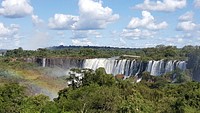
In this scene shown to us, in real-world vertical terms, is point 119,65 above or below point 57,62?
above

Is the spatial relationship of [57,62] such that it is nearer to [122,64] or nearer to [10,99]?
[122,64]

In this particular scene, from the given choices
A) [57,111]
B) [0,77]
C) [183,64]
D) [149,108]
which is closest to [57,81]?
[0,77]

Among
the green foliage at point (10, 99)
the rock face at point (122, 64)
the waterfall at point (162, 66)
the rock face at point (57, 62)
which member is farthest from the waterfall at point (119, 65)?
the green foliage at point (10, 99)

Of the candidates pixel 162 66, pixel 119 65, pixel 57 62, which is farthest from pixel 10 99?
pixel 57 62

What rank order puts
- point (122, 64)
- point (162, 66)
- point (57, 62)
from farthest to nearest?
point (57, 62) < point (122, 64) < point (162, 66)

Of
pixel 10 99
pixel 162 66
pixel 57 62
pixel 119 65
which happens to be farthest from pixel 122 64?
pixel 10 99

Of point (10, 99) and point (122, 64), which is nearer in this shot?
point (10, 99)

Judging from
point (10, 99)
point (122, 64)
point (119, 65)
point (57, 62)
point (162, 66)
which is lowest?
point (10, 99)

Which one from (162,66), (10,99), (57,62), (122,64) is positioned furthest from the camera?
(57,62)
